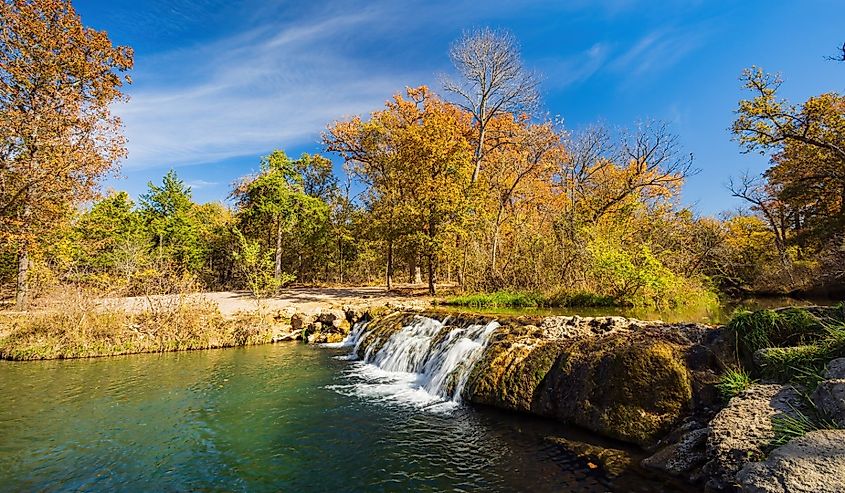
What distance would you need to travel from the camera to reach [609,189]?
2203 cm

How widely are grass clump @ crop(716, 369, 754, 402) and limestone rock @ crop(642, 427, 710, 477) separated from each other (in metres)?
0.74

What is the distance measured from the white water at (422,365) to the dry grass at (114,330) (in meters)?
5.14

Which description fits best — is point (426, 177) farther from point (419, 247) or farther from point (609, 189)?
point (609, 189)

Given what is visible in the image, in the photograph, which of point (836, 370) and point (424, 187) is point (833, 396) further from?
point (424, 187)

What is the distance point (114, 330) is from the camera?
1358 centimetres

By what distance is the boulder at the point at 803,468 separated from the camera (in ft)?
10.7

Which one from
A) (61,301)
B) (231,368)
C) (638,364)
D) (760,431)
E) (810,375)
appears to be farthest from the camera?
(61,301)

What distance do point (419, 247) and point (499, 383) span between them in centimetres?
1288

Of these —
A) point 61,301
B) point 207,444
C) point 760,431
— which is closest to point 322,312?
point 61,301

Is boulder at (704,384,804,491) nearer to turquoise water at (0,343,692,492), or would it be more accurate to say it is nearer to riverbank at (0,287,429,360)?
turquoise water at (0,343,692,492)

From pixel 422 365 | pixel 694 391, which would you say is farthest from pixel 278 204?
pixel 694 391

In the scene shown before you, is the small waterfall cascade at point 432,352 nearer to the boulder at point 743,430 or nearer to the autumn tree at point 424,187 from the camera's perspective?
the boulder at point 743,430

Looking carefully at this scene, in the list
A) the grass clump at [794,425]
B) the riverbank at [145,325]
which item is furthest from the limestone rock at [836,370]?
the riverbank at [145,325]

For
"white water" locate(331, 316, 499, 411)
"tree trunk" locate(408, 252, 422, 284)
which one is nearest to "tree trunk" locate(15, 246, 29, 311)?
"white water" locate(331, 316, 499, 411)
